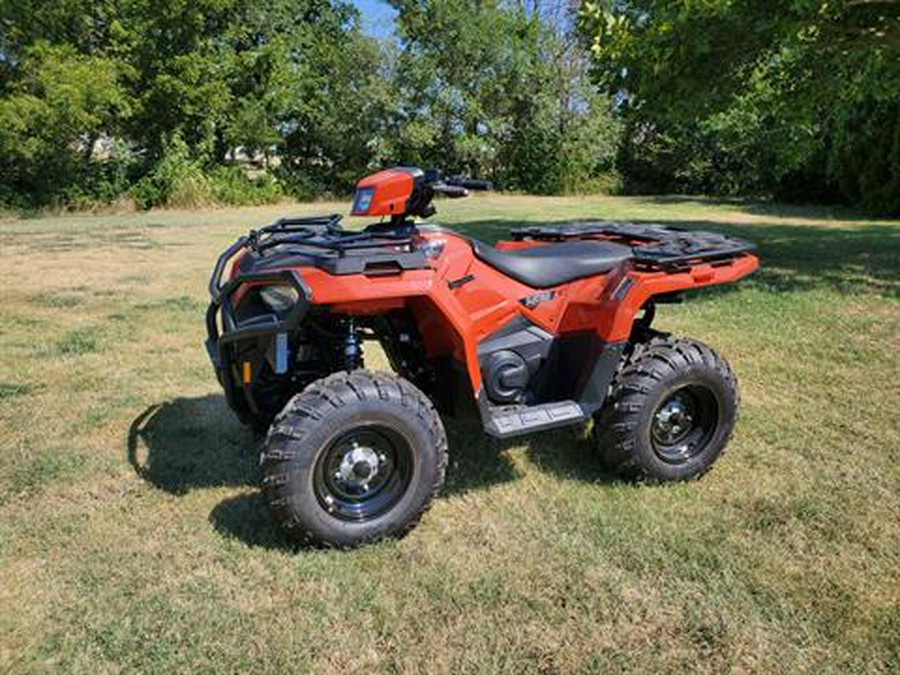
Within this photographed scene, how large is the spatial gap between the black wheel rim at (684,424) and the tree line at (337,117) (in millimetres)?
8661

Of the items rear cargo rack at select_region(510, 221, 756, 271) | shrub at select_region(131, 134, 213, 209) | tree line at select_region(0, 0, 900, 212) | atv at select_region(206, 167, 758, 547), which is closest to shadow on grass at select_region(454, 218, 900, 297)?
tree line at select_region(0, 0, 900, 212)

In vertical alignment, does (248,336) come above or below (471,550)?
above

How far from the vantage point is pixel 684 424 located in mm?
3766

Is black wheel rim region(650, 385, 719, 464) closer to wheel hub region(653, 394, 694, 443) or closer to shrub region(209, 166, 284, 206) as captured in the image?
wheel hub region(653, 394, 694, 443)

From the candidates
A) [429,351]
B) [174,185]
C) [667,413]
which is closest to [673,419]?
[667,413]

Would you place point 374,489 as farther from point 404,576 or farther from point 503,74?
point 503,74

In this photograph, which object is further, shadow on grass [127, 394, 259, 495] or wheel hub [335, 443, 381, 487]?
shadow on grass [127, 394, 259, 495]

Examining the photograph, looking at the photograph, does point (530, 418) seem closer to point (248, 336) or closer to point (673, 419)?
point (673, 419)

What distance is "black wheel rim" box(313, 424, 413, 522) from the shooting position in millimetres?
3014

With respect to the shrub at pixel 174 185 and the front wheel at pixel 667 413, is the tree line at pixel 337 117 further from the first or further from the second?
the front wheel at pixel 667 413

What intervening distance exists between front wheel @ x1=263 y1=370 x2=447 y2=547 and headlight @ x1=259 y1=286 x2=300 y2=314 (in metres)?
0.38

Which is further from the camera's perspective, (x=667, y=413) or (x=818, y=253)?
(x=818, y=253)

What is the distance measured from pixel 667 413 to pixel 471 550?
121cm

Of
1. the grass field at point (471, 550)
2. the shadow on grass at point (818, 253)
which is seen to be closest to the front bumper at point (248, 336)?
the grass field at point (471, 550)
